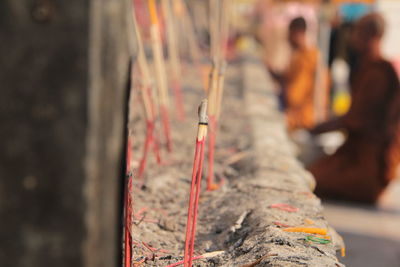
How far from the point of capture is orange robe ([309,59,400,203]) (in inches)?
192

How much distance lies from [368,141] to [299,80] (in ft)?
3.97

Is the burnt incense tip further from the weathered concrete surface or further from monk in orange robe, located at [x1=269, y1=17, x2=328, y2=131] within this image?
monk in orange robe, located at [x1=269, y1=17, x2=328, y2=131]

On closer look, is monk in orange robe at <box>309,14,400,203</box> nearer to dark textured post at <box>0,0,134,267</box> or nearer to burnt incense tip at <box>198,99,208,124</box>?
burnt incense tip at <box>198,99,208,124</box>

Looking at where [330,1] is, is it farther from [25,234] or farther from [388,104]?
[25,234]

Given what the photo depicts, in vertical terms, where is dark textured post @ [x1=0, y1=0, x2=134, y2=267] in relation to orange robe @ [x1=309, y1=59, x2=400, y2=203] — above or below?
above

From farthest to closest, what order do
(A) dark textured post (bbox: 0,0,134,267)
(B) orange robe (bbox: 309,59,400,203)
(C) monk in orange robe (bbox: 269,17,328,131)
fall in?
(C) monk in orange robe (bbox: 269,17,328,131) < (B) orange robe (bbox: 309,59,400,203) < (A) dark textured post (bbox: 0,0,134,267)

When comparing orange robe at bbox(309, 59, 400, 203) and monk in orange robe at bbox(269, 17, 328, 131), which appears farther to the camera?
monk in orange robe at bbox(269, 17, 328, 131)

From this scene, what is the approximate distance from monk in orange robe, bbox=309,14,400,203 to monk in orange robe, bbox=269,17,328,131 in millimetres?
870

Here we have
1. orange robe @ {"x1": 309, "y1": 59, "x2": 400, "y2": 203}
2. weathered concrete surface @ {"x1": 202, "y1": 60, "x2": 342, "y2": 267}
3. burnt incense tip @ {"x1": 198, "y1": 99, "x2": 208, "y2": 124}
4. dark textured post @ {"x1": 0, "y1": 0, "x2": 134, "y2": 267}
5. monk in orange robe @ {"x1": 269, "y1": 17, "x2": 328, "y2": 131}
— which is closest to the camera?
dark textured post @ {"x1": 0, "y1": 0, "x2": 134, "y2": 267}

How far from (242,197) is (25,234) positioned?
54.9 inches

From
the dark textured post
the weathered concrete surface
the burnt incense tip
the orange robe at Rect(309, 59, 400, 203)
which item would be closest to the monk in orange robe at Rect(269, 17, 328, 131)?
the orange robe at Rect(309, 59, 400, 203)

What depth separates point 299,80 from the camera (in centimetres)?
609

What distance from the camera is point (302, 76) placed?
609 cm

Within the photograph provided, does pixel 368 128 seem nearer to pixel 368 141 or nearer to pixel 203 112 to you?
pixel 368 141
